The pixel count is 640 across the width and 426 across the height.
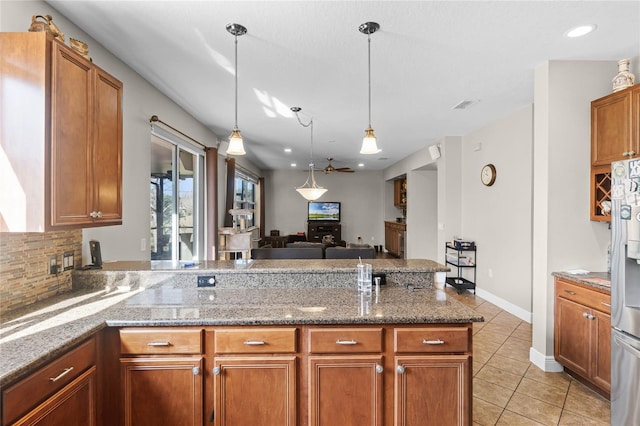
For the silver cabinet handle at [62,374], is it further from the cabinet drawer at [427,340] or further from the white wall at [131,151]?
the cabinet drawer at [427,340]

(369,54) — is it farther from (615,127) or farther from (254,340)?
(254,340)

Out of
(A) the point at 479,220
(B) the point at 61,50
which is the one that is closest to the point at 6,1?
(B) the point at 61,50

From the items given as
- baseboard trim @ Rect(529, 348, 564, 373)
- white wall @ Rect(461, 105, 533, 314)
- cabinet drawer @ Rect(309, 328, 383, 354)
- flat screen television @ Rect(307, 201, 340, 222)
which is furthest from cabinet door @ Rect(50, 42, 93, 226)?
flat screen television @ Rect(307, 201, 340, 222)

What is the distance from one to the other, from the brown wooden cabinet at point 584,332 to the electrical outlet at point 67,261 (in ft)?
12.4

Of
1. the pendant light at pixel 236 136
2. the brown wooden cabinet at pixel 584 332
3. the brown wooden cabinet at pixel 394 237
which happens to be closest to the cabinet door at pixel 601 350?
the brown wooden cabinet at pixel 584 332

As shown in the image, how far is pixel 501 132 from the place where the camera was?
434cm

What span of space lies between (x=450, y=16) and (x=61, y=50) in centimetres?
227

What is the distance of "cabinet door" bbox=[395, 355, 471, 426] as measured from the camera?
1600 mm

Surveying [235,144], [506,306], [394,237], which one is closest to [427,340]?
[235,144]

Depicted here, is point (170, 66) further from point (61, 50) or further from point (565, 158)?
point (565, 158)

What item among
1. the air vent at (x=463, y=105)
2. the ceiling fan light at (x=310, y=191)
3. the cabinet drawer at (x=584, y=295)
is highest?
the air vent at (x=463, y=105)

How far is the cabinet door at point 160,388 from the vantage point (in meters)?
1.58

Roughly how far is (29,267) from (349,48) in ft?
8.48

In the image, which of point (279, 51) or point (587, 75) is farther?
point (587, 75)
